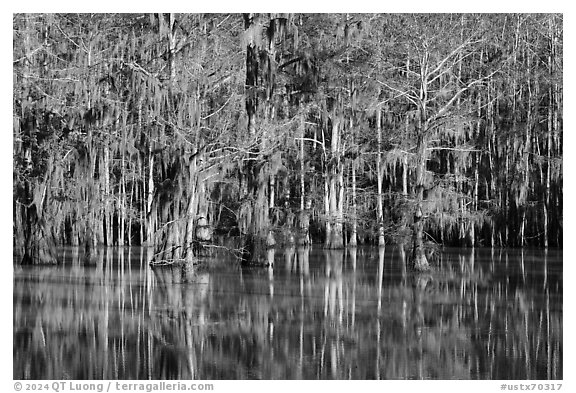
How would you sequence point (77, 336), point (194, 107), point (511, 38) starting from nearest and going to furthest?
point (77, 336) → point (194, 107) → point (511, 38)

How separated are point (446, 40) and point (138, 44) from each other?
645cm

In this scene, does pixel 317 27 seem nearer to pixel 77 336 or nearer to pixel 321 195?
pixel 321 195

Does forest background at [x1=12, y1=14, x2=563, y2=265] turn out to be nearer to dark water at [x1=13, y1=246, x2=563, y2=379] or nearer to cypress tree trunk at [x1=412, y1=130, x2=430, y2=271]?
cypress tree trunk at [x1=412, y1=130, x2=430, y2=271]

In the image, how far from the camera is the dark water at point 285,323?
22.9 ft

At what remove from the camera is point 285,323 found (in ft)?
29.6

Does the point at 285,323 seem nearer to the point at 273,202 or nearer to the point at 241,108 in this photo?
the point at 241,108

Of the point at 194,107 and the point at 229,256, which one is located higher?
the point at 194,107

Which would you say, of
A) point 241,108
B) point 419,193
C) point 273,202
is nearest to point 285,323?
point 419,193

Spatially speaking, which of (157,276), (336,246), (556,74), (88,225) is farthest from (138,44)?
(556,74)

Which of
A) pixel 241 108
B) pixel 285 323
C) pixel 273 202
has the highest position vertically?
pixel 241 108

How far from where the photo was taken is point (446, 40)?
1506 centimetres

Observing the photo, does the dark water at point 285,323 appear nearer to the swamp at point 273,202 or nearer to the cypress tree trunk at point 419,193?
the swamp at point 273,202

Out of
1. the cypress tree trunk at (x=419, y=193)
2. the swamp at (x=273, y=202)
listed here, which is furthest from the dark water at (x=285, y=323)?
the cypress tree trunk at (x=419, y=193)

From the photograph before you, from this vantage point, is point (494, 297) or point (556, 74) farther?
point (556, 74)
